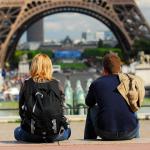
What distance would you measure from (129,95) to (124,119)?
0.31m

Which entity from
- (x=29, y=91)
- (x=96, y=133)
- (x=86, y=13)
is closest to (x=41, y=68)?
(x=29, y=91)

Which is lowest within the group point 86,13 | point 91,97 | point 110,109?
point 110,109

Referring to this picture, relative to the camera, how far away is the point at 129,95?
7.56m

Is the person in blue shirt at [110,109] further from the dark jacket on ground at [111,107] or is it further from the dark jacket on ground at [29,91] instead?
the dark jacket on ground at [29,91]

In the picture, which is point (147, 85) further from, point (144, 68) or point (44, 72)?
point (44, 72)

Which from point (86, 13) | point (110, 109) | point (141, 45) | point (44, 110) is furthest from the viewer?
point (141, 45)

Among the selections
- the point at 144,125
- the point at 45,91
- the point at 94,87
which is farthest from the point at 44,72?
the point at 144,125

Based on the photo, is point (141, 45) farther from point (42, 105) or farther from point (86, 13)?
point (42, 105)

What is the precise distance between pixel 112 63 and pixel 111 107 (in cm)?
52

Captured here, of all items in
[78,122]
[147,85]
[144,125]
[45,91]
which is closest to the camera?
[45,91]

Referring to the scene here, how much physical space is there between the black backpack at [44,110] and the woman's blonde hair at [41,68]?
0.27ft

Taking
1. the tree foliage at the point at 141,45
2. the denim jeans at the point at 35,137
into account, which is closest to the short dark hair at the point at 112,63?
the denim jeans at the point at 35,137

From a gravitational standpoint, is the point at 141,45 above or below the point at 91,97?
above

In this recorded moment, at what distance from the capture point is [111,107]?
295 inches
